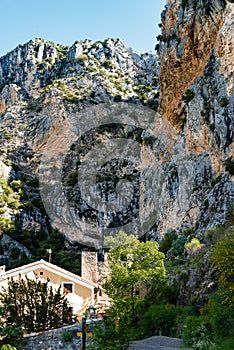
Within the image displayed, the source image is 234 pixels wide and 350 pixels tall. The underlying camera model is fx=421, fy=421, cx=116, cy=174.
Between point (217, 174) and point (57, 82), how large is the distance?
48654 millimetres

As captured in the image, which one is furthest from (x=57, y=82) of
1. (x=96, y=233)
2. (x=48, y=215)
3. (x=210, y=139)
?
(x=210, y=139)

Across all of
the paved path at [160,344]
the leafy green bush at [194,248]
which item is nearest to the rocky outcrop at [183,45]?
the leafy green bush at [194,248]

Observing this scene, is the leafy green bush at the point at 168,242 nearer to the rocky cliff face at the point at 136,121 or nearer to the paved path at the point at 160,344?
the rocky cliff face at the point at 136,121

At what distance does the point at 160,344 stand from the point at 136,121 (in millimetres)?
50918

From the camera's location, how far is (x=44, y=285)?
16.4 metres

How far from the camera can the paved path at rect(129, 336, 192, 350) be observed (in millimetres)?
13641

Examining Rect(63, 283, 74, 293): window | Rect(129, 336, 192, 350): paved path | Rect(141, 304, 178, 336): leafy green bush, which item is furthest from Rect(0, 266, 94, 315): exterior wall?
Rect(129, 336, 192, 350): paved path

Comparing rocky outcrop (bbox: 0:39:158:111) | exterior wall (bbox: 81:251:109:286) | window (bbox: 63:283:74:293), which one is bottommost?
window (bbox: 63:283:74:293)

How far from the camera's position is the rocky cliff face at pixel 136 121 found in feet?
109

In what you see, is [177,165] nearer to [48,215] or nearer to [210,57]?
[210,57]

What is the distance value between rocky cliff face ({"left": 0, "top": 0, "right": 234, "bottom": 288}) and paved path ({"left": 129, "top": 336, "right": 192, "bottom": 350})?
38.9 feet

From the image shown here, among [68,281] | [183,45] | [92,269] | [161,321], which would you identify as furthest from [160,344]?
[183,45]

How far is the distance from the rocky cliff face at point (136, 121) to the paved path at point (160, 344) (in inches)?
467

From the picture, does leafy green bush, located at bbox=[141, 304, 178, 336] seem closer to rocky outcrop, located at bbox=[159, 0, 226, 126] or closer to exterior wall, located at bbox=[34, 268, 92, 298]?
exterior wall, located at bbox=[34, 268, 92, 298]
